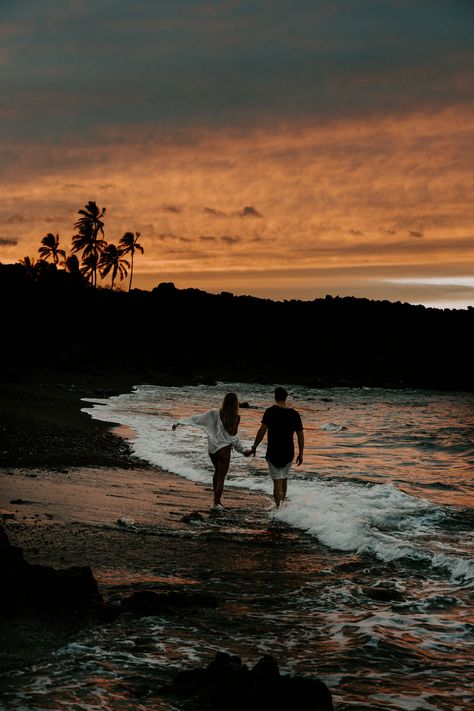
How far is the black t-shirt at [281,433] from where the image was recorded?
34.8 ft

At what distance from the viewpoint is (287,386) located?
6775 cm

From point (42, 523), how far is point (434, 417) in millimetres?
35797

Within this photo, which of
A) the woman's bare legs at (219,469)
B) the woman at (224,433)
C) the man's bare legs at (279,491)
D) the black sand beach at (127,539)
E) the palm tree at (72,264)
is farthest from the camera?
the palm tree at (72,264)

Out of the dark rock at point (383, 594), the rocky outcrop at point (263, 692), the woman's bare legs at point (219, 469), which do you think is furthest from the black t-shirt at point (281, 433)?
the rocky outcrop at point (263, 692)

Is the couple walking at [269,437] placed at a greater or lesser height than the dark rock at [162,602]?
greater

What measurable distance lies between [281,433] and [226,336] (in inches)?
3175

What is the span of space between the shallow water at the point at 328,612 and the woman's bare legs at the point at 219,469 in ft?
1.17

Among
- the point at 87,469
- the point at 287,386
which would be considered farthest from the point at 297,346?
the point at 87,469

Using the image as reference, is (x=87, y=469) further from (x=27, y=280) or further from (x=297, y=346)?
(x=297, y=346)

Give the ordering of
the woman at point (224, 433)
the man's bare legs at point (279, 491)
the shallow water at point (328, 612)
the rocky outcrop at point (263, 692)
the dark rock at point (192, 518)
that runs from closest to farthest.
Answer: the rocky outcrop at point (263, 692) < the shallow water at point (328, 612) < the dark rock at point (192, 518) < the man's bare legs at point (279, 491) < the woman at point (224, 433)

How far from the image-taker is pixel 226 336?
9119cm

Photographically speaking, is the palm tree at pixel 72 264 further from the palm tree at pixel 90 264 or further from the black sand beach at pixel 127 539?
the black sand beach at pixel 127 539

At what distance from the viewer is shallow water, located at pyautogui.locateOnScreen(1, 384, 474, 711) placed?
4.41 metres

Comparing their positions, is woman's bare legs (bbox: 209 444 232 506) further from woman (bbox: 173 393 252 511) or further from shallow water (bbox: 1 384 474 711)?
shallow water (bbox: 1 384 474 711)
